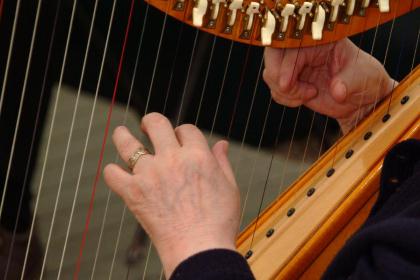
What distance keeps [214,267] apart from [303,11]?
477 mm

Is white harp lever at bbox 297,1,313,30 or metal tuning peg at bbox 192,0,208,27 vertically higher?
white harp lever at bbox 297,1,313,30

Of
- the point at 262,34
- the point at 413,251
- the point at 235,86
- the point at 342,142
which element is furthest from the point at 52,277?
the point at 413,251

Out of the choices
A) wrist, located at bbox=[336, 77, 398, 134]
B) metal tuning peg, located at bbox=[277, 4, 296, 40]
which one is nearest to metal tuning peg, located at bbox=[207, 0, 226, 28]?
metal tuning peg, located at bbox=[277, 4, 296, 40]

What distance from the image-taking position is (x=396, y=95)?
1.61 meters

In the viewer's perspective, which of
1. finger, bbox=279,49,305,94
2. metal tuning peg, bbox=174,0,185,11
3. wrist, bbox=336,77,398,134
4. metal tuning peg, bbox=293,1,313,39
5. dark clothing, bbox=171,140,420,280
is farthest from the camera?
wrist, bbox=336,77,398,134

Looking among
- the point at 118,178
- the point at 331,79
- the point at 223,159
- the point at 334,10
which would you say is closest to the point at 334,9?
the point at 334,10

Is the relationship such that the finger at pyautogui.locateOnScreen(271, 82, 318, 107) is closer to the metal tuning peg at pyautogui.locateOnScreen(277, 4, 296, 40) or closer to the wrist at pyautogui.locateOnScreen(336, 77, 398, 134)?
the wrist at pyautogui.locateOnScreen(336, 77, 398, 134)

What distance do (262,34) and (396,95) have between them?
40 centimetres

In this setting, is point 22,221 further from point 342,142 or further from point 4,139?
point 342,142

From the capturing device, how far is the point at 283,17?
1320 millimetres

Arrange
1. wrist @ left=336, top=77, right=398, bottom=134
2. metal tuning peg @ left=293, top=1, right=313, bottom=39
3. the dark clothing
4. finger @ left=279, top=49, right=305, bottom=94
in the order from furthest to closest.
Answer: wrist @ left=336, top=77, right=398, bottom=134 → finger @ left=279, top=49, right=305, bottom=94 → metal tuning peg @ left=293, top=1, right=313, bottom=39 → the dark clothing

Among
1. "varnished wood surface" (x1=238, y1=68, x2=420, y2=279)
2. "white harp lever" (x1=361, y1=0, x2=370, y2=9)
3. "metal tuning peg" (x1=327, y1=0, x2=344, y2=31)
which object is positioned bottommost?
"varnished wood surface" (x1=238, y1=68, x2=420, y2=279)

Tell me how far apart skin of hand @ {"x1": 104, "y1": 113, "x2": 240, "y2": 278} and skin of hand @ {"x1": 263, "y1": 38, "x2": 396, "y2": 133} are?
17.4 inches

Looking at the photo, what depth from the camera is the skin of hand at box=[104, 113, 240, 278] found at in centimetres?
105
